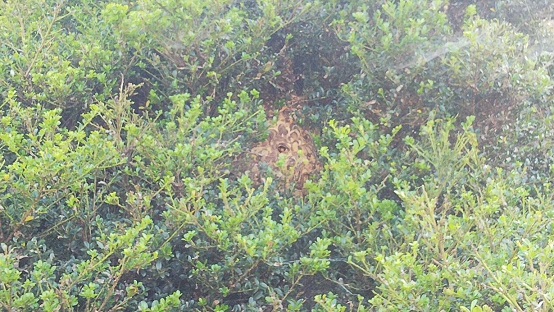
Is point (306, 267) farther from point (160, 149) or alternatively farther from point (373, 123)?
point (373, 123)

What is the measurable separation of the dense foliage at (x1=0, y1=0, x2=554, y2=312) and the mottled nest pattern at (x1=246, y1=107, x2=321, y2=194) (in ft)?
0.32

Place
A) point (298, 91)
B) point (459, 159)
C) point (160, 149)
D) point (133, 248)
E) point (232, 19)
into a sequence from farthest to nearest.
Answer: point (298, 91), point (232, 19), point (459, 159), point (160, 149), point (133, 248)

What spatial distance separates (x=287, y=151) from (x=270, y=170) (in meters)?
0.67

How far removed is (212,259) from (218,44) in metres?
1.44

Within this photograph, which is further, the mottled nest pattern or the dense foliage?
the mottled nest pattern

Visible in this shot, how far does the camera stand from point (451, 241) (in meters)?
2.58

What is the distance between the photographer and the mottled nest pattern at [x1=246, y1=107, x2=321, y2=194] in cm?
359

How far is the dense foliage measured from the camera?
8.16 feet

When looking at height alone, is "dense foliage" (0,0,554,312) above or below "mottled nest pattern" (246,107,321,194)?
above

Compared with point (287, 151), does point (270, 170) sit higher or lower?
higher

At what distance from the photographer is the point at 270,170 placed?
331cm

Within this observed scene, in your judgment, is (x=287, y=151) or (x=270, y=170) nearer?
(x=270, y=170)

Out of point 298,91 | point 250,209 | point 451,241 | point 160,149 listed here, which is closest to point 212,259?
point 250,209

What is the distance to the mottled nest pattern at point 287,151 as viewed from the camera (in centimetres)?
359
